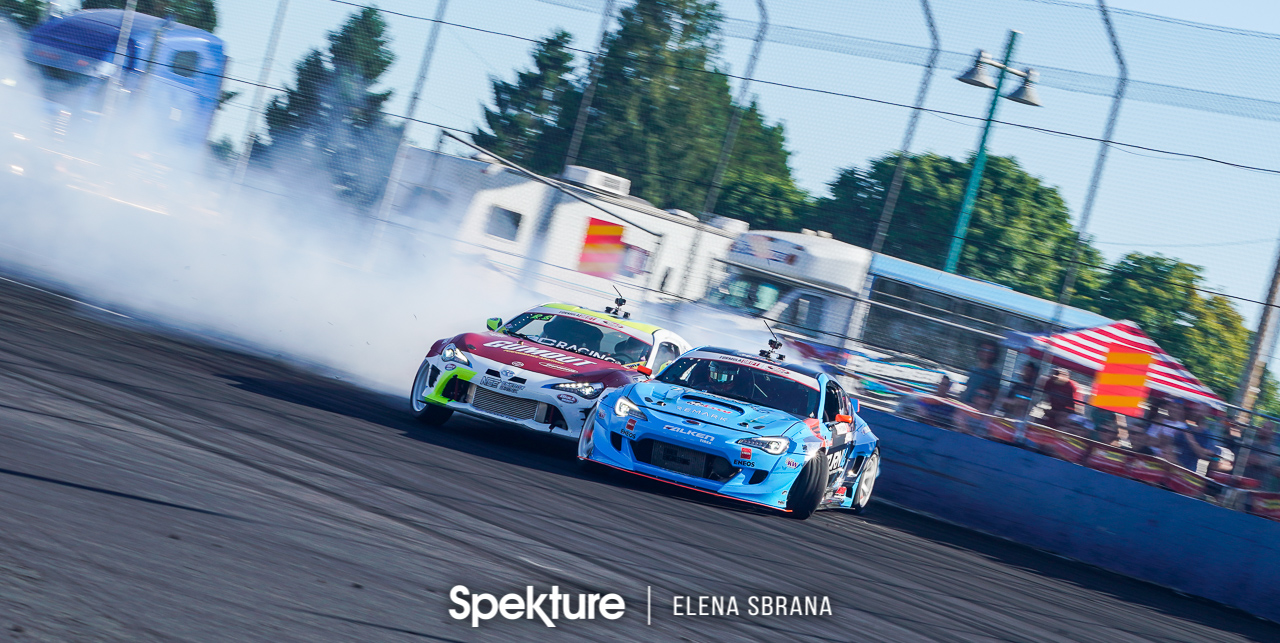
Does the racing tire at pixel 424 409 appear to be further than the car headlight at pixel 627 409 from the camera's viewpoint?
Yes

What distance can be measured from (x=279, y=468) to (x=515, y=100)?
11825 millimetres

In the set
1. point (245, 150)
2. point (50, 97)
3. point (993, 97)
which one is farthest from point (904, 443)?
point (50, 97)

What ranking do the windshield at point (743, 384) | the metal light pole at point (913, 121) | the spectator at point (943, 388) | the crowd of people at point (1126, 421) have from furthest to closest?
the metal light pole at point (913, 121)
the spectator at point (943, 388)
the crowd of people at point (1126, 421)
the windshield at point (743, 384)

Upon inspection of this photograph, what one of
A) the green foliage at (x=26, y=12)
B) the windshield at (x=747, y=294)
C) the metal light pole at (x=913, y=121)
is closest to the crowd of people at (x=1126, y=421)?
the metal light pole at (x=913, y=121)

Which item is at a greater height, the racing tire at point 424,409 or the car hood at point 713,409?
the car hood at point 713,409

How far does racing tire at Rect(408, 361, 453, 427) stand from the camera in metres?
9.67

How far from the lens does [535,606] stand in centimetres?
466

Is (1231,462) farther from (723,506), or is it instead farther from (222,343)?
(222,343)

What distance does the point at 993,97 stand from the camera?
1248 centimetres

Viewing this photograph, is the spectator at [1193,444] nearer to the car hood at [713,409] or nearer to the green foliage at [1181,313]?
the green foliage at [1181,313]

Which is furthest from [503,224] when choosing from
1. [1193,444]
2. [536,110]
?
[1193,444]

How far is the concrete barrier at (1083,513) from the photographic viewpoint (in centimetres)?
950

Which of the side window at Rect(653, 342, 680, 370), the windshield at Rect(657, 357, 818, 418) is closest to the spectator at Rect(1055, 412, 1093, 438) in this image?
the windshield at Rect(657, 357, 818, 418)

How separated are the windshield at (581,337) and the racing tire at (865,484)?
2.23 meters
